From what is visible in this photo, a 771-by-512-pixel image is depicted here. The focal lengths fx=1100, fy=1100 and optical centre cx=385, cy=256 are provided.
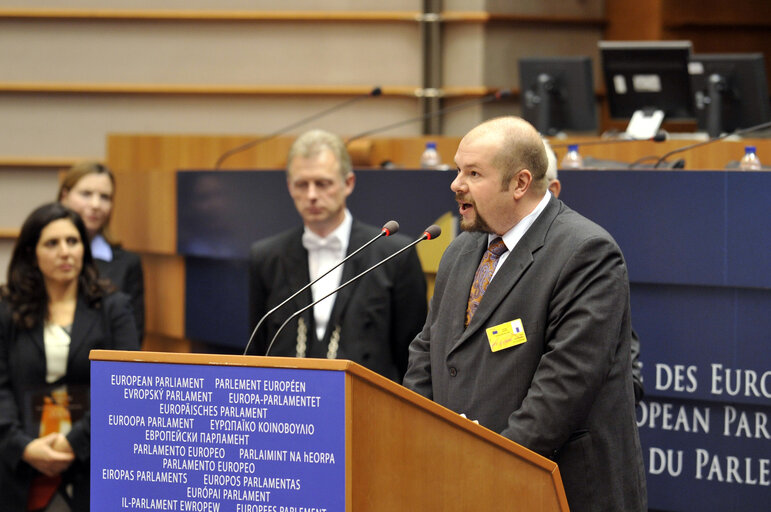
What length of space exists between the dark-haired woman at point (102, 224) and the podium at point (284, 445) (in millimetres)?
2678

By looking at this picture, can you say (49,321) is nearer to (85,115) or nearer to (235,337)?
(235,337)

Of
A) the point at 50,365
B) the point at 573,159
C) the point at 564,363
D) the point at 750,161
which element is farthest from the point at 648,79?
the point at 564,363

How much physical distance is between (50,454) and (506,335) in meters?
1.77

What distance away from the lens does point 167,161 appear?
642cm

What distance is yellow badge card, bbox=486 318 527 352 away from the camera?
232cm

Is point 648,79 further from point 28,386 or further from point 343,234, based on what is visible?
point 28,386

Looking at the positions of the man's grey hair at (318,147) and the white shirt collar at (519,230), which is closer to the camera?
the white shirt collar at (519,230)

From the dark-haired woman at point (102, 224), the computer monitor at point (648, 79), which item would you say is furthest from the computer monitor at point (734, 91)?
the dark-haired woman at point (102, 224)

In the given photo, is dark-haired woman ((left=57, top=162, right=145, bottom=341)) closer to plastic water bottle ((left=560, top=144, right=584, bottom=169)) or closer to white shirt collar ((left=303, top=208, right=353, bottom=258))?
white shirt collar ((left=303, top=208, right=353, bottom=258))

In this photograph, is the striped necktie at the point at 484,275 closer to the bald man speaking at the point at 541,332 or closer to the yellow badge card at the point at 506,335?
the bald man speaking at the point at 541,332

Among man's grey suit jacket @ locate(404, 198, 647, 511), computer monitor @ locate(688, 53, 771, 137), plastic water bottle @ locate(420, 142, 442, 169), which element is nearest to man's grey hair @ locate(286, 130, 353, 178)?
plastic water bottle @ locate(420, 142, 442, 169)

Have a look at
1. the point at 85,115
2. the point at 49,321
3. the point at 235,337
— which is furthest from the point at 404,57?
the point at 49,321

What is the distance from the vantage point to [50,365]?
11.6ft

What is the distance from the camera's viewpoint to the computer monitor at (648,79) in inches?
218
